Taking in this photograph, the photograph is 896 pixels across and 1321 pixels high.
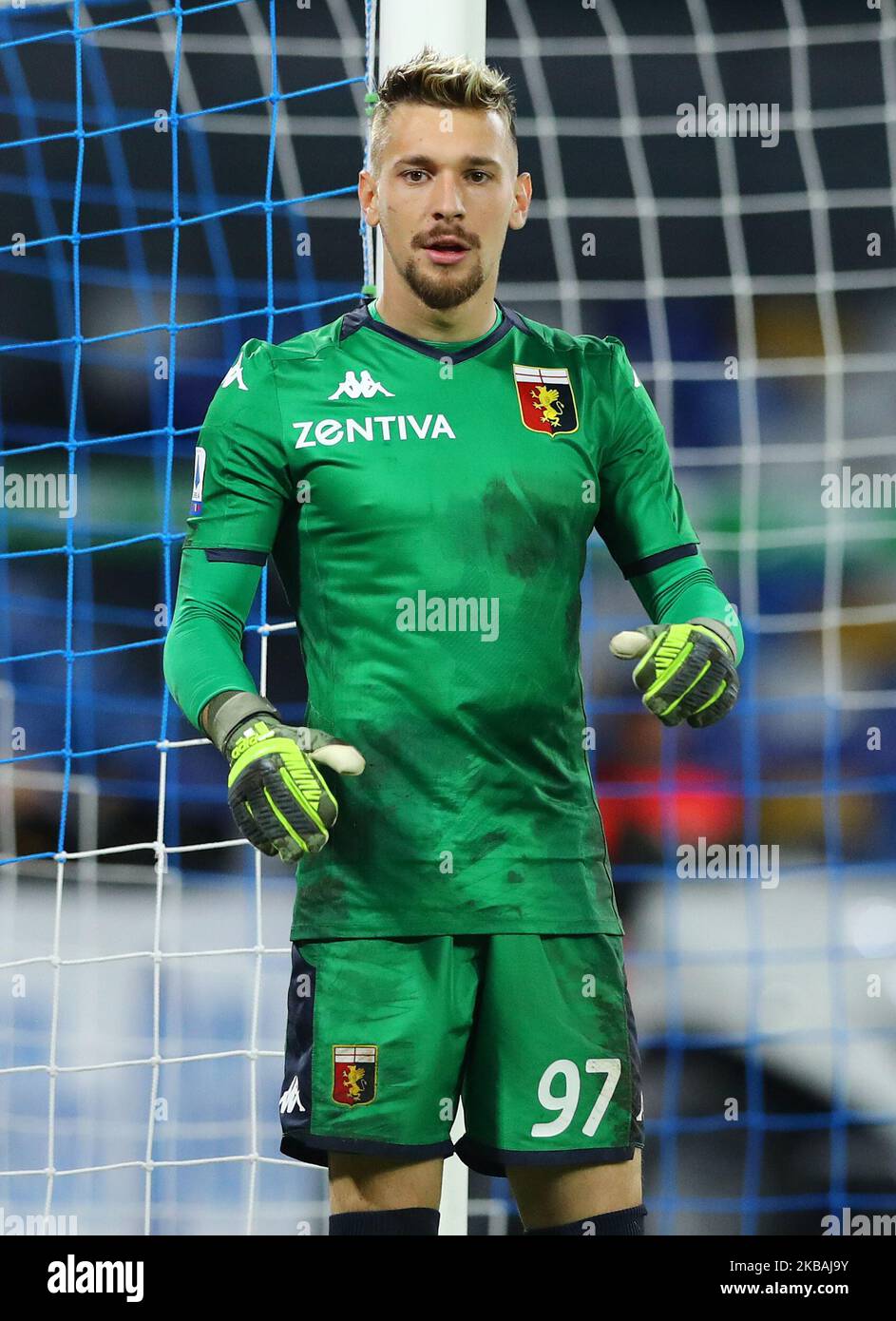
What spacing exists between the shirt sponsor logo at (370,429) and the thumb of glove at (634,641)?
32 cm

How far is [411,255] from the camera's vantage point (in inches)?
78.4

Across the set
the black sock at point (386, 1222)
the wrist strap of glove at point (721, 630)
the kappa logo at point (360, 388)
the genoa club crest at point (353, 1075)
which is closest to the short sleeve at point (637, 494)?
the wrist strap of glove at point (721, 630)

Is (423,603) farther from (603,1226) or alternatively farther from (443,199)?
(603,1226)

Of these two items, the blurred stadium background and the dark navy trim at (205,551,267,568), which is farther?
the blurred stadium background

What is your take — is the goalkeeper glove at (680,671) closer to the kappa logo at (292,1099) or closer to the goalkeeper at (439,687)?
the goalkeeper at (439,687)

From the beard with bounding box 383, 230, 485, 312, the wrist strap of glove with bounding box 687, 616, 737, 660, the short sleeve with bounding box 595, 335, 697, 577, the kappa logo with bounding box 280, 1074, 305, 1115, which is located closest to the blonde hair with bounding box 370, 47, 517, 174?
the beard with bounding box 383, 230, 485, 312

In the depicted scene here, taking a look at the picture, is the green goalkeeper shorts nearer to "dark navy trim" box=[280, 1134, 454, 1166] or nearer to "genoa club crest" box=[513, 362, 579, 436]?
"dark navy trim" box=[280, 1134, 454, 1166]

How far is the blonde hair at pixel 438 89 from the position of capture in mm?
2004

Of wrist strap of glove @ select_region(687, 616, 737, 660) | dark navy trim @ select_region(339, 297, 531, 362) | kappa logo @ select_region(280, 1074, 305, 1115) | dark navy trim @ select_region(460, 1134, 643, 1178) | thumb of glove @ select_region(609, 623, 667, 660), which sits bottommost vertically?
dark navy trim @ select_region(460, 1134, 643, 1178)

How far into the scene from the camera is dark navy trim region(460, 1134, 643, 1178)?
189 cm

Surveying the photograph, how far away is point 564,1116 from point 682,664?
51 cm

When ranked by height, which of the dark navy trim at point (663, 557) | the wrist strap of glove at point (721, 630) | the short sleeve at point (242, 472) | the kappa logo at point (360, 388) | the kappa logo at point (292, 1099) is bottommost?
the kappa logo at point (292, 1099)

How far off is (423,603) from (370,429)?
215 mm

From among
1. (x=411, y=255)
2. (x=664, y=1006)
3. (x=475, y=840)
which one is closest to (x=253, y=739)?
(x=475, y=840)
